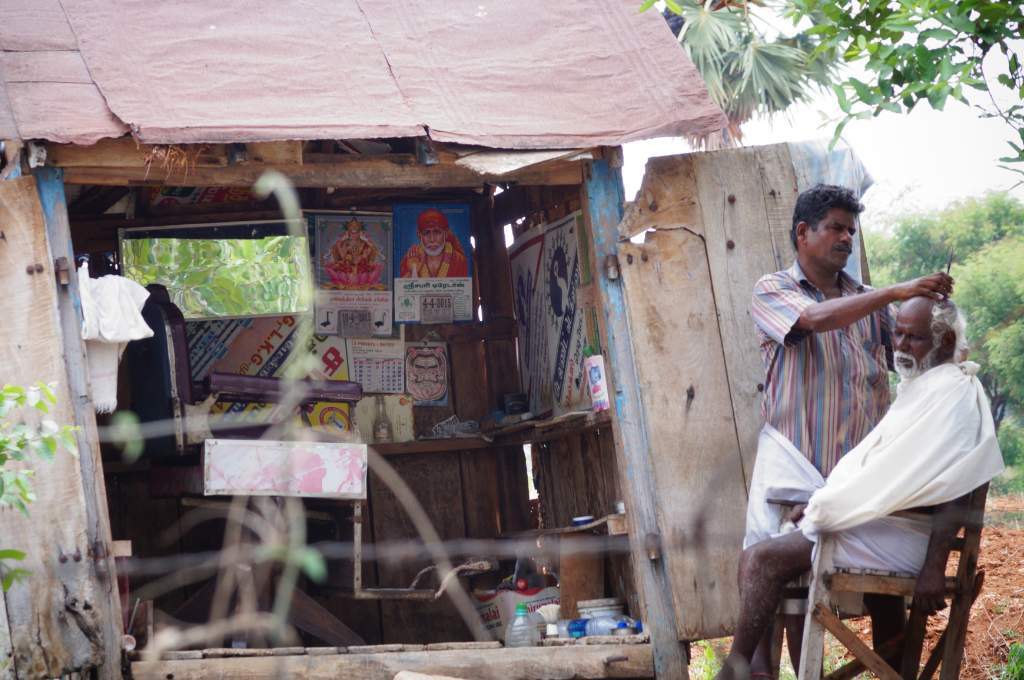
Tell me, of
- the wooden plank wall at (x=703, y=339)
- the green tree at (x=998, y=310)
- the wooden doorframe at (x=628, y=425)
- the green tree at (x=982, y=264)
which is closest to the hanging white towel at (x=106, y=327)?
the wooden doorframe at (x=628, y=425)

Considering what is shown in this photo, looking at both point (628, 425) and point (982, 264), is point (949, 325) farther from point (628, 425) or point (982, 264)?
point (982, 264)

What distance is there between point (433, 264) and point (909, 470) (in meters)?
3.40

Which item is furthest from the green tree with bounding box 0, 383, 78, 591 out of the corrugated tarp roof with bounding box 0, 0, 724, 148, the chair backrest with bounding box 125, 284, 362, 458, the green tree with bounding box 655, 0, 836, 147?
the green tree with bounding box 655, 0, 836, 147

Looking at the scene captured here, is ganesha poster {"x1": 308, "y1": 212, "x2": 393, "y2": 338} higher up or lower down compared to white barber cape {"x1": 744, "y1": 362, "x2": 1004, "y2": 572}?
higher up

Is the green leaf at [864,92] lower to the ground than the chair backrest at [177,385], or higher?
higher

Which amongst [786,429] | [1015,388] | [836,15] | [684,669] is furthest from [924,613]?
[1015,388]

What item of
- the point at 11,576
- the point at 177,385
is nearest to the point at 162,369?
the point at 177,385

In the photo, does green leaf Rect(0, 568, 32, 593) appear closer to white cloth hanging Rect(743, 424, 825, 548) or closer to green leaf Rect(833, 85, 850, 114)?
white cloth hanging Rect(743, 424, 825, 548)

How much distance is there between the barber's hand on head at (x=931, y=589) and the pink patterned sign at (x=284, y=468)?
2.28 meters

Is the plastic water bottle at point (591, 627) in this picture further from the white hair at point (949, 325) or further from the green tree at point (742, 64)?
the green tree at point (742, 64)

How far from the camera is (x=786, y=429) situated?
4.54 m

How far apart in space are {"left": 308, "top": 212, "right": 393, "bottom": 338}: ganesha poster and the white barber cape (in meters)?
3.17

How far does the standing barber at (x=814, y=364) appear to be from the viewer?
14.6 ft

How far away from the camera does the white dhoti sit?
400cm
